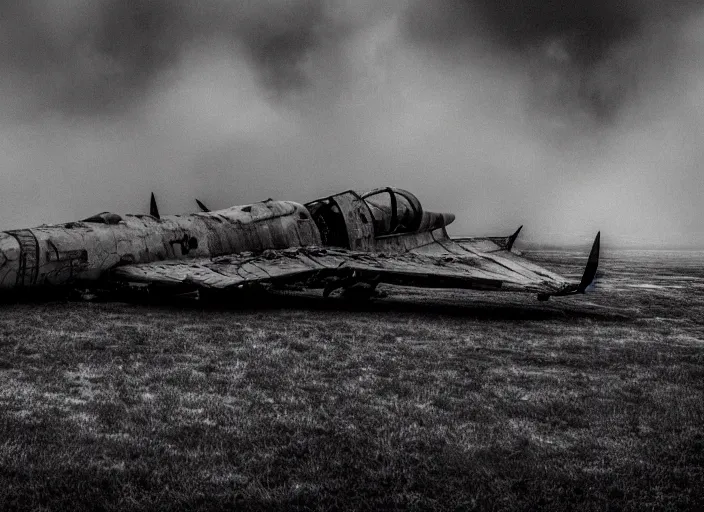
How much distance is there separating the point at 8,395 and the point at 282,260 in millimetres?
7056

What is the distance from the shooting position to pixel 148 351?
6.70 metres

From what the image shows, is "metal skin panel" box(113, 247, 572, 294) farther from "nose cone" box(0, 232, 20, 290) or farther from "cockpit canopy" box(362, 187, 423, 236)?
"cockpit canopy" box(362, 187, 423, 236)

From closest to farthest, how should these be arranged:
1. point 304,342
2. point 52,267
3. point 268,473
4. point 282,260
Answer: point 268,473
point 304,342
point 52,267
point 282,260

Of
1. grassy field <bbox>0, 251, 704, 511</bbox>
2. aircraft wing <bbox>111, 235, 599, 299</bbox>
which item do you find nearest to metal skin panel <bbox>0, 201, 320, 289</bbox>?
aircraft wing <bbox>111, 235, 599, 299</bbox>

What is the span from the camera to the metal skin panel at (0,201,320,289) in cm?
985

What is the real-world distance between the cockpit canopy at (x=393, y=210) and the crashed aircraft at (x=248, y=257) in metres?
0.17

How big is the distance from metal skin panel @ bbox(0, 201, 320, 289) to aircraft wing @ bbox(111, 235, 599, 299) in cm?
34

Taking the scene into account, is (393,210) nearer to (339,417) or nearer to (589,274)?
(589,274)

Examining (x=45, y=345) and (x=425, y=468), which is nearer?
(x=425, y=468)

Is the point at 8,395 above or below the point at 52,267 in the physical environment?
below

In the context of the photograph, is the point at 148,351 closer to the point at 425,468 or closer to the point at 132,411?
the point at 132,411

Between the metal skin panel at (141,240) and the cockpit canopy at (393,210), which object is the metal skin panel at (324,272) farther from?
the cockpit canopy at (393,210)

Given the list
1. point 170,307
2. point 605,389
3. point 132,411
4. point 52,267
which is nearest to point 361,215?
point 170,307

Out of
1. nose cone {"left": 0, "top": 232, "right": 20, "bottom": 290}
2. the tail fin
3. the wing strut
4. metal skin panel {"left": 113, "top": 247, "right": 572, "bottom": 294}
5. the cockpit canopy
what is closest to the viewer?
nose cone {"left": 0, "top": 232, "right": 20, "bottom": 290}
